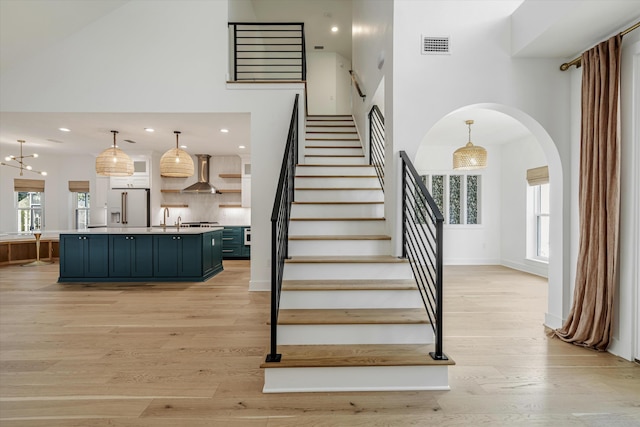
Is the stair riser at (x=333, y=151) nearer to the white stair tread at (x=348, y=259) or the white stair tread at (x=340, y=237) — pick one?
the white stair tread at (x=340, y=237)

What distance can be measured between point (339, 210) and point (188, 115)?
2902mm

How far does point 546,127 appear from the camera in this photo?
3.21 metres

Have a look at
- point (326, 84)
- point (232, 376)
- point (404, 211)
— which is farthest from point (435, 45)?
point (326, 84)

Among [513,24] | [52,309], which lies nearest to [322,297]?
[513,24]

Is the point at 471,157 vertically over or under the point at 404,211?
over

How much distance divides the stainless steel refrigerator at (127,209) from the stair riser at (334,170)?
216 inches

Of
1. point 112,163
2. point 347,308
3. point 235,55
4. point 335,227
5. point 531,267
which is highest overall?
point 235,55

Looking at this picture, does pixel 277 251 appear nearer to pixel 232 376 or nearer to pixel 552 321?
pixel 232 376

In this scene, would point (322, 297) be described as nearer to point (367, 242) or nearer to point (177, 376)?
point (367, 242)

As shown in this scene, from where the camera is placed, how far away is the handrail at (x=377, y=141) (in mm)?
4578

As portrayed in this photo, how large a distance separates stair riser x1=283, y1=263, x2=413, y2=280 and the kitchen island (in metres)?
3.19

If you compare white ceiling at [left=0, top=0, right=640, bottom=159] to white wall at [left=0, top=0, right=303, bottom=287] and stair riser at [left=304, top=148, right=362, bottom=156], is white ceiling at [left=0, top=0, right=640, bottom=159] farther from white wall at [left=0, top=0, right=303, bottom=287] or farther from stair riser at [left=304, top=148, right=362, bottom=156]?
stair riser at [left=304, top=148, right=362, bottom=156]

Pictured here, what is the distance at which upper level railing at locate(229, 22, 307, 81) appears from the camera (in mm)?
4723

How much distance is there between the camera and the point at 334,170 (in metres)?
4.75
